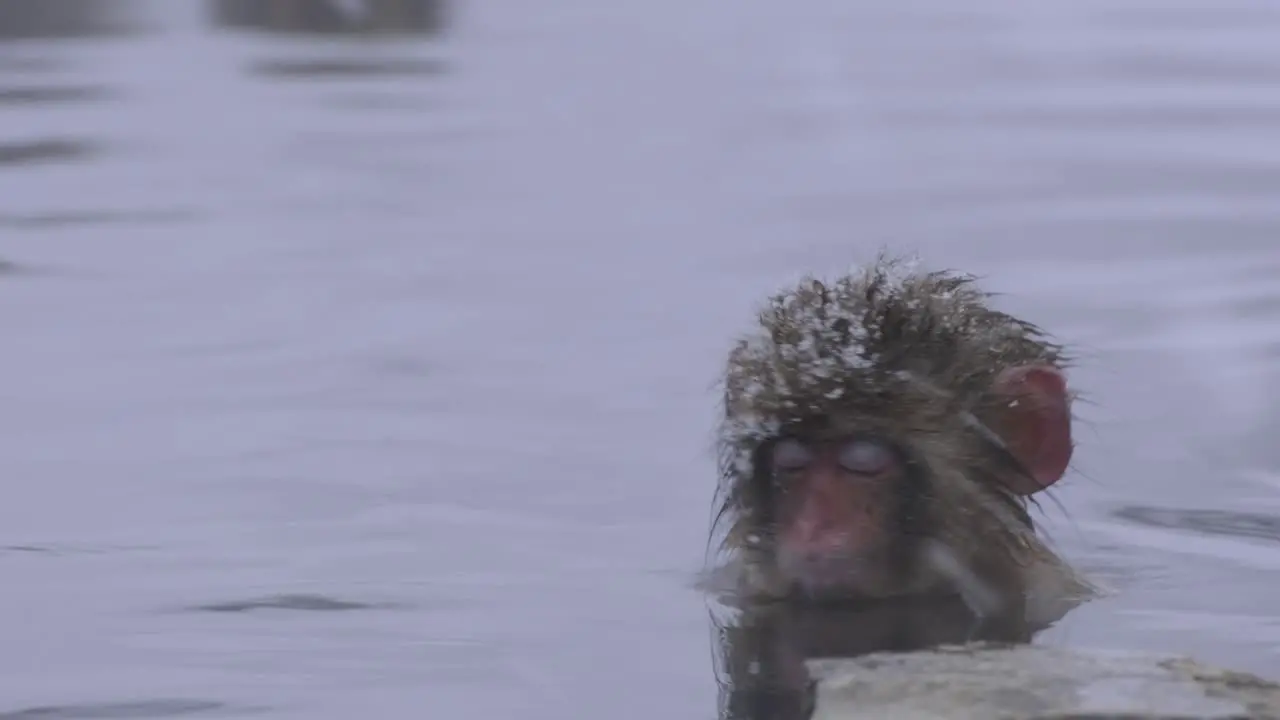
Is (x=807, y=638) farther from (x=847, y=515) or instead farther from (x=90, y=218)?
(x=90, y=218)

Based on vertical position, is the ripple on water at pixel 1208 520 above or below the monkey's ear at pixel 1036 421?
below

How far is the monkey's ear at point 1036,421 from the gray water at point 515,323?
245 millimetres

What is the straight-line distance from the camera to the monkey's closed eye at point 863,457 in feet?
10.5

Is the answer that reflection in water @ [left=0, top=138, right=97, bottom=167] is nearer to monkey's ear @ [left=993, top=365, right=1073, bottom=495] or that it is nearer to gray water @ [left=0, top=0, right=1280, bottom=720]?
gray water @ [left=0, top=0, right=1280, bottom=720]

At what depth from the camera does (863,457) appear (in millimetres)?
3195

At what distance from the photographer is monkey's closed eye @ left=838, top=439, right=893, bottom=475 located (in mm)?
3193

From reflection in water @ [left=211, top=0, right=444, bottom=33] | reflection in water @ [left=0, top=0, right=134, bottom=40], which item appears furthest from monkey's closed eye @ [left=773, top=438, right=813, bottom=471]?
reflection in water @ [left=0, top=0, right=134, bottom=40]

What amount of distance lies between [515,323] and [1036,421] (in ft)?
6.91

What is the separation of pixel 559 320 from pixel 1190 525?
1688mm

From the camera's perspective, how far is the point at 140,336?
514 cm

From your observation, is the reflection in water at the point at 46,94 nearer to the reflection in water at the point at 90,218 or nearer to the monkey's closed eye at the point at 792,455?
the reflection in water at the point at 90,218

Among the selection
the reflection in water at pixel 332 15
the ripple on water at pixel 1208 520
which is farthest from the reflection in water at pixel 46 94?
the ripple on water at pixel 1208 520

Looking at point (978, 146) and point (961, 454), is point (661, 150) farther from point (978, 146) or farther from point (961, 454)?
point (961, 454)

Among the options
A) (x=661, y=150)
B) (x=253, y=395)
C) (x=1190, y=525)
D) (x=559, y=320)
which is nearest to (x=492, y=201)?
(x=661, y=150)
